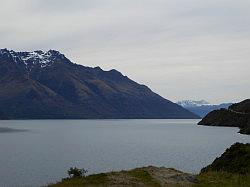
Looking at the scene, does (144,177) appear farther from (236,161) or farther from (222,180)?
(236,161)

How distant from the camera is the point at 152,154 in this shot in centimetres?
12475

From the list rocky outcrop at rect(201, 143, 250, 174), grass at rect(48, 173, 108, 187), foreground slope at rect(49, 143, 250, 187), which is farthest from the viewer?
rocky outcrop at rect(201, 143, 250, 174)

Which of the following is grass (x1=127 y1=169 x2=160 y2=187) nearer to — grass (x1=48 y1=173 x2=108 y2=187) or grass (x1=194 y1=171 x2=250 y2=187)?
grass (x1=48 y1=173 x2=108 y2=187)

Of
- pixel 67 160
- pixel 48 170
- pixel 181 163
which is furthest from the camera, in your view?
pixel 67 160

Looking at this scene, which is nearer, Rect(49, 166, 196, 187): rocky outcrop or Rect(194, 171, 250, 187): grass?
Rect(49, 166, 196, 187): rocky outcrop

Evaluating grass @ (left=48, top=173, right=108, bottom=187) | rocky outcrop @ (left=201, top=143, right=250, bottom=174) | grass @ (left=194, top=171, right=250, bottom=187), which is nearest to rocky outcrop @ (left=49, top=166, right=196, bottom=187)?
grass @ (left=48, top=173, right=108, bottom=187)

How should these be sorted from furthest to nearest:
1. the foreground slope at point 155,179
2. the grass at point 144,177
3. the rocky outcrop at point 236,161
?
the rocky outcrop at point 236,161, the grass at point 144,177, the foreground slope at point 155,179

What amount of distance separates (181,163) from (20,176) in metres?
37.6

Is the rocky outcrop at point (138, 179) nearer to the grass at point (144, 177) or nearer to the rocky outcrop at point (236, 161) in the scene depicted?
the grass at point (144, 177)

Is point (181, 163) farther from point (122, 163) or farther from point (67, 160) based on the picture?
point (67, 160)

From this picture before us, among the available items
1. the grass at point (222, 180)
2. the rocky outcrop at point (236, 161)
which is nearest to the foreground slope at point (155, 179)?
the grass at point (222, 180)

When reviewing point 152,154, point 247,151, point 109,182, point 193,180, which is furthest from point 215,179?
point 152,154

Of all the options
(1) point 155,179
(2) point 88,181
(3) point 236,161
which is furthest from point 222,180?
(3) point 236,161

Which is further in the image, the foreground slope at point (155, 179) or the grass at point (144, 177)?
the grass at point (144, 177)
